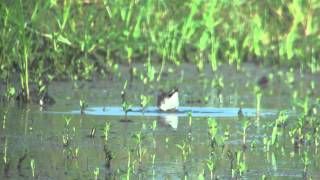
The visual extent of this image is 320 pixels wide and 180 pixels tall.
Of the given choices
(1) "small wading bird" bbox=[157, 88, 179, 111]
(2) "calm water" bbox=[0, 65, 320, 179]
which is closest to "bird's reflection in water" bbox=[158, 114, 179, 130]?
(2) "calm water" bbox=[0, 65, 320, 179]

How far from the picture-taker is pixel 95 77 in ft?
37.2

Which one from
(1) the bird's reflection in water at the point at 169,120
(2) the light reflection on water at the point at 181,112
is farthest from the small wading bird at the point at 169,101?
(1) the bird's reflection in water at the point at 169,120

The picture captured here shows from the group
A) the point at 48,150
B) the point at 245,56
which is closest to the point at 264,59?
the point at 245,56

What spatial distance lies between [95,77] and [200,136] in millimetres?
4085

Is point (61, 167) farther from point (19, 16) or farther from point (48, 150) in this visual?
point (19, 16)

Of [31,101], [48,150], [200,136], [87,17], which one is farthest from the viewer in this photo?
[87,17]

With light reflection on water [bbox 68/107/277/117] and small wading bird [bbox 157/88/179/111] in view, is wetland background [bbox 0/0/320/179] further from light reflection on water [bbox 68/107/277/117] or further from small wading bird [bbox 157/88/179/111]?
small wading bird [bbox 157/88/179/111]

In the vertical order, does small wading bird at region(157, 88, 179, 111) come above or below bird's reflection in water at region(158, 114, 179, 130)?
above

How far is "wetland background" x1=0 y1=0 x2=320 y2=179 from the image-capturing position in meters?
6.12

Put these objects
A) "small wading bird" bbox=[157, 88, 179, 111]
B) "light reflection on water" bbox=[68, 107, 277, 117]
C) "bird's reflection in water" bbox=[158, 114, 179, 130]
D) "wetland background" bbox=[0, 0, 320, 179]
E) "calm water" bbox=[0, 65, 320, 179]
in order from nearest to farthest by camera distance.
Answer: "calm water" bbox=[0, 65, 320, 179]
"wetland background" bbox=[0, 0, 320, 179]
"bird's reflection in water" bbox=[158, 114, 179, 130]
"light reflection on water" bbox=[68, 107, 277, 117]
"small wading bird" bbox=[157, 88, 179, 111]

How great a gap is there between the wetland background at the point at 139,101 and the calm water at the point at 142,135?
11 mm

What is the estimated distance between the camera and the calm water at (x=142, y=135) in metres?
5.93

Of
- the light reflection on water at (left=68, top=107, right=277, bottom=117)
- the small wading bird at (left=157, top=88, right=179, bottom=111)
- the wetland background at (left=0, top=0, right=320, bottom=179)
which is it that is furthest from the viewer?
the small wading bird at (left=157, top=88, right=179, bottom=111)

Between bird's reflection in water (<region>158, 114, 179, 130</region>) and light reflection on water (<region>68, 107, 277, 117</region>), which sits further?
light reflection on water (<region>68, 107, 277, 117</region>)
